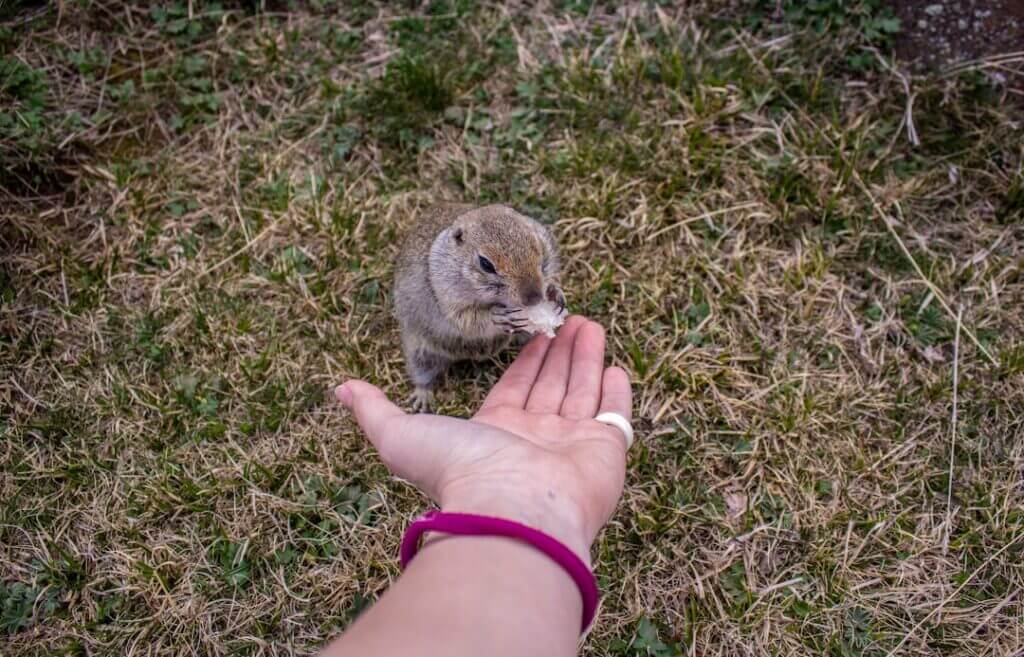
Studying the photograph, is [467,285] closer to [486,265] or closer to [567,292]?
[486,265]

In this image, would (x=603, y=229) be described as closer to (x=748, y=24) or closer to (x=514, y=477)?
(x=748, y=24)

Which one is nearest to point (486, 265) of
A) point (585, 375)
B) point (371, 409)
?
point (585, 375)

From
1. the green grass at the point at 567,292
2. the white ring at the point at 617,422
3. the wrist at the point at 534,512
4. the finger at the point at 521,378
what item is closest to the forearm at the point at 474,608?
the wrist at the point at 534,512

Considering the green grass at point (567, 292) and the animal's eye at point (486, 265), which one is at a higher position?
the animal's eye at point (486, 265)

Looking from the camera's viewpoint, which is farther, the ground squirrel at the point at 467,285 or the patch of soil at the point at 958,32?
the patch of soil at the point at 958,32

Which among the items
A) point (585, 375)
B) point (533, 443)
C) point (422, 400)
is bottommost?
point (422, 400)

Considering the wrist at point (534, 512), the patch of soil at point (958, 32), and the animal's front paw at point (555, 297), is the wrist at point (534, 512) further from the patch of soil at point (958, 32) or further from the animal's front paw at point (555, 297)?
the patch of soil at point (958, 32)

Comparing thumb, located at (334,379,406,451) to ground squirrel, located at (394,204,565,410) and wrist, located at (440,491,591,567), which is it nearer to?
wrist, located at (440,491,591,567)
